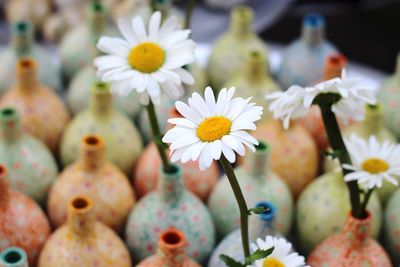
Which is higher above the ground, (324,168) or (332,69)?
(332,69)

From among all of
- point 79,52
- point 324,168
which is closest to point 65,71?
point 79,52

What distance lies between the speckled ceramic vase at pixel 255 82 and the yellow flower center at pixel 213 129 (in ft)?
1.52

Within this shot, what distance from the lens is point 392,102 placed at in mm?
1129

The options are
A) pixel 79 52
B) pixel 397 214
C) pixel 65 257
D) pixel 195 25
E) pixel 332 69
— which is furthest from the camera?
pixel 195 25

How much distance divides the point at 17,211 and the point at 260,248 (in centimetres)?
30

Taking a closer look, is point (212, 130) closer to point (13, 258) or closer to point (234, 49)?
point (13, 258)

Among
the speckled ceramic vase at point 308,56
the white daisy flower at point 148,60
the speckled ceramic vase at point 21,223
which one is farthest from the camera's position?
the speckled ceramic vase at point 308,56

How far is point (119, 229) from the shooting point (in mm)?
991

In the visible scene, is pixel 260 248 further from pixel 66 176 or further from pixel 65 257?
pixel 66 176

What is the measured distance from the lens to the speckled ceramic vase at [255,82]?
3.64 ft

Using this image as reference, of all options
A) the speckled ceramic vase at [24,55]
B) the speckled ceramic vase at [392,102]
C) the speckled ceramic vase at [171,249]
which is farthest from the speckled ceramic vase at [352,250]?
the speckled ceramic vase at [24,55]

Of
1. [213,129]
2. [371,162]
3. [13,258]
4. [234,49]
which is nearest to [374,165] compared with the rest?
[371,162]

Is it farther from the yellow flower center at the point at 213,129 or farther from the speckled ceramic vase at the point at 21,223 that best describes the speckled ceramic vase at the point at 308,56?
the yellow flower center at the point at 213,129

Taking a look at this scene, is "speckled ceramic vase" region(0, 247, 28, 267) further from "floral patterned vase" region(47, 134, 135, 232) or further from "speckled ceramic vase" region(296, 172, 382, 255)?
"speckled ceramic vase" region(296, 172, 382, 255)
